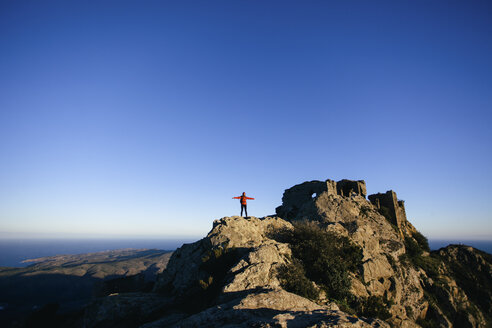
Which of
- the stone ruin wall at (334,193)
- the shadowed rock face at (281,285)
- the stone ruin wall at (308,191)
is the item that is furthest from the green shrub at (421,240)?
the stone ruin wall at (308,191)

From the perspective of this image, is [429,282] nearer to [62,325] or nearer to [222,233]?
[222,233]

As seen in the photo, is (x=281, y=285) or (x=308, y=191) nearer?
(x=281, y=285)

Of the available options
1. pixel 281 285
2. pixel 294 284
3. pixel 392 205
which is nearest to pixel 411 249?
pixel 392 205

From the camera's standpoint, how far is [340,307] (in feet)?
34.7

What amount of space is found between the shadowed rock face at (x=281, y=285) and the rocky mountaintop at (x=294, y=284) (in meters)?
0.05

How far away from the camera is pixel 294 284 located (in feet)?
34.1

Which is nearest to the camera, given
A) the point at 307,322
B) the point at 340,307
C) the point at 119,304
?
the point at 307,322

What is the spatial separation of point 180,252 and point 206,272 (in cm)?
543

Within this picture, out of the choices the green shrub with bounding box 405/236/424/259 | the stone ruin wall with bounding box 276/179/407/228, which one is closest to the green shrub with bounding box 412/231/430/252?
the stone ruin wall with bounding box 276/179/407/228

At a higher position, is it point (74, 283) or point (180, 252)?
point (180, 252)

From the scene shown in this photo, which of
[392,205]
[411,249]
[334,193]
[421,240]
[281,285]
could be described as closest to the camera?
[281,285]

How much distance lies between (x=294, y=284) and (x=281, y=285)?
62cm

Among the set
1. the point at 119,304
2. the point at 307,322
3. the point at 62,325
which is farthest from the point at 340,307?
the point at 62,325

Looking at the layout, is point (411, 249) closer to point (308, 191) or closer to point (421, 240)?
point (421, 240)
